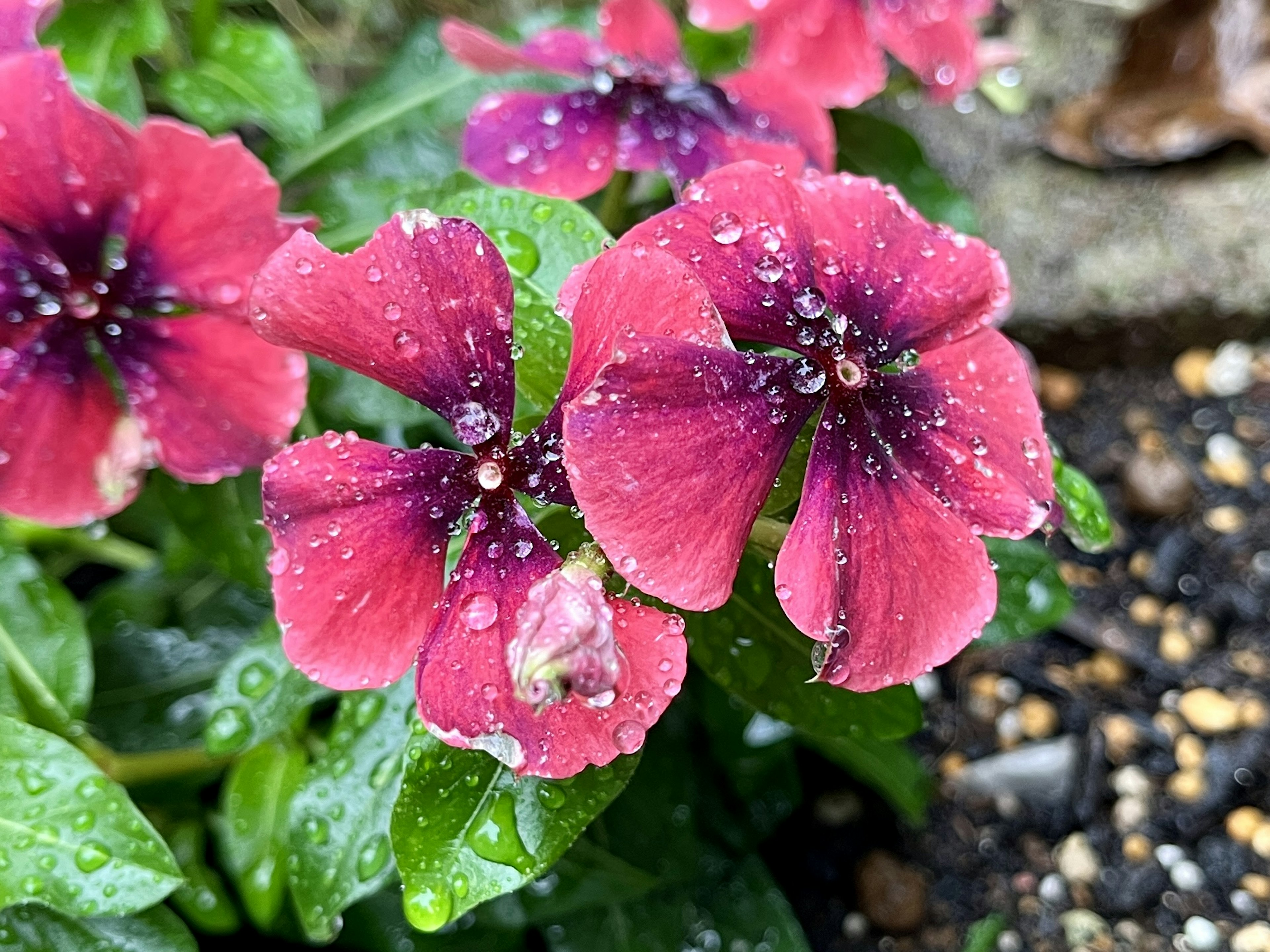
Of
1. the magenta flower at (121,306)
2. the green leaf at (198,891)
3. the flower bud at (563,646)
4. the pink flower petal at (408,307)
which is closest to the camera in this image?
the flower bud at (563,646)

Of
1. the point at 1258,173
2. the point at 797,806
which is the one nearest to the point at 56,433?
the point at 797,806

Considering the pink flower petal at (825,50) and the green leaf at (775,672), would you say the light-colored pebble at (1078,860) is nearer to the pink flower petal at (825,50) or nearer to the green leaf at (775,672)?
the green leaf at (775,672)

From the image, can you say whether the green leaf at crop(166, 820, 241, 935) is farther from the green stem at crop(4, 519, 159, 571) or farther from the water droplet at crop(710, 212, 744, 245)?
the water droplet at crop(710, 212, 744, 245)

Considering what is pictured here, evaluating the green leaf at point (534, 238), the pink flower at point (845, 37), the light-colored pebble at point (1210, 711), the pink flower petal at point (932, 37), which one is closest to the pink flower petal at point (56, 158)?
the green leaf at point (534, 238)

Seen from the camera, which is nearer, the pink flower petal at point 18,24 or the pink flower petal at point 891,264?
the pink flower petal at point 891,264

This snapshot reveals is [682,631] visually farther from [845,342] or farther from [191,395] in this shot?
[191,395]

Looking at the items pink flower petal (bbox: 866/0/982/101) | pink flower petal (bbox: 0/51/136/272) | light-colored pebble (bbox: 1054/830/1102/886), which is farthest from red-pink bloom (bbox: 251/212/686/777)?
light-colored pebble (bbox: 1054/830/1102/886)

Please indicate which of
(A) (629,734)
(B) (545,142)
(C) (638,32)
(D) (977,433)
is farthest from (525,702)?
(C) (638,32)
